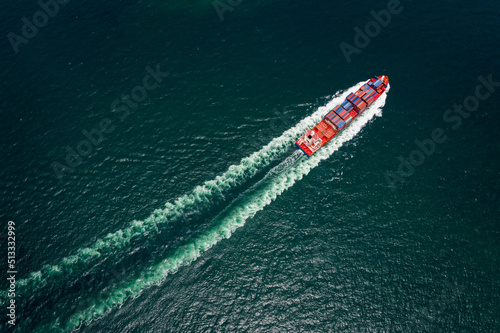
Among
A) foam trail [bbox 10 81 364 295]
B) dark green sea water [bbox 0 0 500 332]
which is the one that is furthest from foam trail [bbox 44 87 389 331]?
foam trail [bbox 10 81 364 295]

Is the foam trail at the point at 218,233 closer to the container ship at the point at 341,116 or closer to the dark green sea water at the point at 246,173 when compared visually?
the dark green sea water at the point at 246,173

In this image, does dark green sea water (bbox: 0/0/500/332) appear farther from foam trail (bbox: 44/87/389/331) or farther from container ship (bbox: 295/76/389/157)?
container ship (bbox: 295/76/389/157)

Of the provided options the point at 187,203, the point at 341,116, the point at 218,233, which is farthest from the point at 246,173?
the point at 341,116

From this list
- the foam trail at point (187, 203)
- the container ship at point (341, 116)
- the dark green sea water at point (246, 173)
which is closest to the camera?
the dark green sea water at point (246, 173)

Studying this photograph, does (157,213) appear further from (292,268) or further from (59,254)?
(292,268)

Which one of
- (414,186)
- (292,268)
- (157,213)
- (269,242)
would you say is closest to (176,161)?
(157,213)

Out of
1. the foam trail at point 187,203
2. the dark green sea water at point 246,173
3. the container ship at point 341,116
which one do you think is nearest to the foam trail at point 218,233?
the dark green sea water at point 246,173
